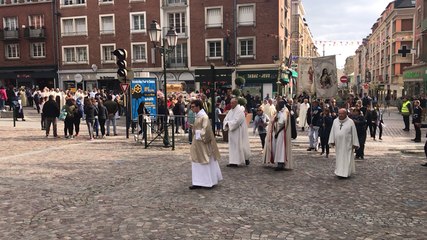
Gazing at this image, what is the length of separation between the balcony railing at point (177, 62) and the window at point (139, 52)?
2.51 metres

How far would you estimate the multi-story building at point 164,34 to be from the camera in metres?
37.5

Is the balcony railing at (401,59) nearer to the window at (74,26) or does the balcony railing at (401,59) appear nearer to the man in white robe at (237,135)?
the window at (74,26)

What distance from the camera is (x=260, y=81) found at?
3791cm

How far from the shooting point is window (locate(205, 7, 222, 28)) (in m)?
38.2

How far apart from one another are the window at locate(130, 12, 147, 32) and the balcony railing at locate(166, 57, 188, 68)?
4182 millimetres

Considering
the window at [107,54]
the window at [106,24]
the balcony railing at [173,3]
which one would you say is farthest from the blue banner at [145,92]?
the window at [106,24]

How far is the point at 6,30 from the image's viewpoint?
143ft

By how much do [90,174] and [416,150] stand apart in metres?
10.5

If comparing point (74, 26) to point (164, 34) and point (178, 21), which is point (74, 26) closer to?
point (164, 34)

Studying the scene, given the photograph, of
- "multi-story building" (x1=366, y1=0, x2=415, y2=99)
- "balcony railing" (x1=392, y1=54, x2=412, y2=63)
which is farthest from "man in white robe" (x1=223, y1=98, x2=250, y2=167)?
"balcony railing" (x1=392, y1=54, x2=412, y2=63)

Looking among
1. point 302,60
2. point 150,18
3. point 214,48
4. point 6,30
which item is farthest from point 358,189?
point 6,30

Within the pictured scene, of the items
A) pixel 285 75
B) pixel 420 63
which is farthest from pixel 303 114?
pixel 285 75

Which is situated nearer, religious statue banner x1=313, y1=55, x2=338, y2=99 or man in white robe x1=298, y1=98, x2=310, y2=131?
religious statue banner x1=313, y1=55, x2=338, y2=99

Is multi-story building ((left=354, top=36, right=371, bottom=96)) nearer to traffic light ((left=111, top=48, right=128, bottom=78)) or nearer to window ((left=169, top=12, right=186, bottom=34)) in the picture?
window ((left=169, top=12, right=186, bottom=34))
